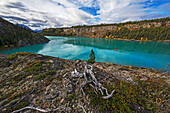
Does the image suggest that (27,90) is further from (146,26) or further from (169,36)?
(146,26)

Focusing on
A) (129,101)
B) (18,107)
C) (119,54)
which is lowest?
(119,54)

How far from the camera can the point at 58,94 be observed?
21.6 ft

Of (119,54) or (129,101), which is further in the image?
(119,54)

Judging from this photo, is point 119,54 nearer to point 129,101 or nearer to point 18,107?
point 129,101

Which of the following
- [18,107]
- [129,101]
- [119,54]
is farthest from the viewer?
[119,54]

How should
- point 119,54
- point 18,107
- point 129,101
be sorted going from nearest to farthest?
point 18,107
point 129,101
point 119,54

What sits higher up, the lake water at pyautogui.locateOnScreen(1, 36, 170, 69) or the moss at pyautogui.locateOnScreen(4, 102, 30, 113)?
the moss at pyautogui.locateOnScreen(4, 102, 30, 113)

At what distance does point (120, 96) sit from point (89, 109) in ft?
11.8

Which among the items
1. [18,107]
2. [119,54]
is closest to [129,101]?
[18,107]

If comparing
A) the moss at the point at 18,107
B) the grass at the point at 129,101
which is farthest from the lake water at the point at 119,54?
the moss at the point at 18,107

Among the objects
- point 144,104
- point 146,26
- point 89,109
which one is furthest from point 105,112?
point 146,26

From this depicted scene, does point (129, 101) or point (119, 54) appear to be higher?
point (129, 101)

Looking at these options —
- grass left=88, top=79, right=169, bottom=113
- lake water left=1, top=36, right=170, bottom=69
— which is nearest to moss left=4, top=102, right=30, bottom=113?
grass left=88, top=79, right=169, bottom=113

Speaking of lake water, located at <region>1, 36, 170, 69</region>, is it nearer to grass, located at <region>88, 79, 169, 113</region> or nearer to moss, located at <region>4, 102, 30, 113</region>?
grass, located at <region>88, 79, 169, 113</region>
